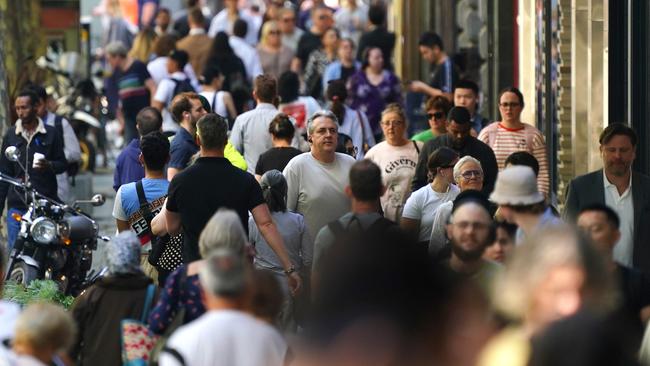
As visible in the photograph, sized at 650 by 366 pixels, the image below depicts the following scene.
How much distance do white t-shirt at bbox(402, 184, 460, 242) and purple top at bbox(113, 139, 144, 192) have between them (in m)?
2.60

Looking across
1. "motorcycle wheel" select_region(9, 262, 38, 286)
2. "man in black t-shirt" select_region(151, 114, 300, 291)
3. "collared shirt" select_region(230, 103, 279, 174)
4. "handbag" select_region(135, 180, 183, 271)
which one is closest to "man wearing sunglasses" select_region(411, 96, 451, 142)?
"collared shirt" select_region(230, 103, 279, 174)

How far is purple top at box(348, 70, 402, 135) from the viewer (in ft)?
68.3

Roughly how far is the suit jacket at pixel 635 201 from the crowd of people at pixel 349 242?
0.04 ft

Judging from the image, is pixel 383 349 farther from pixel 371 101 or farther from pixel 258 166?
pixel 371 101

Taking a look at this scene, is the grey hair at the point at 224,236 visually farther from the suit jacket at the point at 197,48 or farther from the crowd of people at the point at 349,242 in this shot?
the suit jacket at the point at 197,48

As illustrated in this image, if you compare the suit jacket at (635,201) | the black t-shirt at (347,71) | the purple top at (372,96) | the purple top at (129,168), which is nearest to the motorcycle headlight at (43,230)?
the purple top at (129,168)

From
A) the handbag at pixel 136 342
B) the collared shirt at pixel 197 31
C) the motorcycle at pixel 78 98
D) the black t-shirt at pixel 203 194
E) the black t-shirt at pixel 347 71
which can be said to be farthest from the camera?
the motorcycle at pixel 78 98

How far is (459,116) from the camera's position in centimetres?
1448

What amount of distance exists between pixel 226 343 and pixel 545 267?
4.95 ft

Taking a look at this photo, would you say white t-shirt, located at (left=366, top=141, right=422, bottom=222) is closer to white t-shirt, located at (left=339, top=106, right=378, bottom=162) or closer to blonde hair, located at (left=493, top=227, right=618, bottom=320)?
white t-shirt, located at (left=339, top=106, right=378, bottom=162)

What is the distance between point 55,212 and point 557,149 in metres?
5.54

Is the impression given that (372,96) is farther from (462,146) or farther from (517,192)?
(517,192)

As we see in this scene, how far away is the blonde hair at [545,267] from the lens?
682 cm

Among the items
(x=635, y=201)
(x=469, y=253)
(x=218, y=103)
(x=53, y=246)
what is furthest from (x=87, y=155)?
(x=469, y=253)
